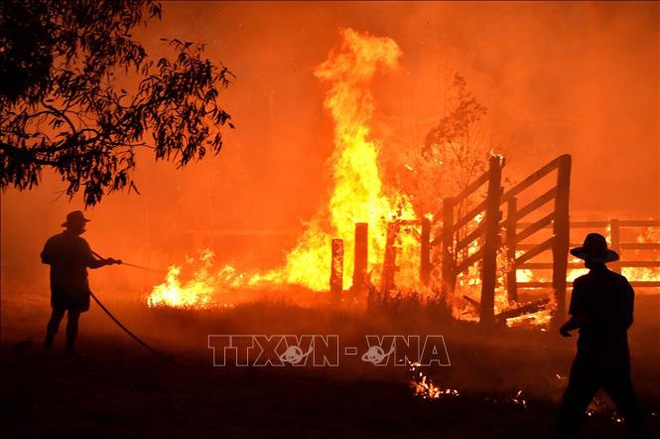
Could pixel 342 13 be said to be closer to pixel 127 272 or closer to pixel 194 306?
pixel 127 272

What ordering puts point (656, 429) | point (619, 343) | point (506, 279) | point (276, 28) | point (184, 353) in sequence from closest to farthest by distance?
point (619, 343), point (656, 429), point (184, 353), point (506, 279), point (276, 28)

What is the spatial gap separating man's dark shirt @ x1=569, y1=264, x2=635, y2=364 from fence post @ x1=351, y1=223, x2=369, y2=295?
7.99m

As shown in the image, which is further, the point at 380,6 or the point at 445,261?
the point at 380,6

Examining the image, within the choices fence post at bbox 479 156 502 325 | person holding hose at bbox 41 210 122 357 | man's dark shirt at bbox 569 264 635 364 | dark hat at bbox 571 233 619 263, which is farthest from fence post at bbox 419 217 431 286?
man's dark shirt at bbox 569 264 635 364

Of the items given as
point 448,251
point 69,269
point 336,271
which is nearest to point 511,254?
point 448,251

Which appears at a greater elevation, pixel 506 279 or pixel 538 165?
pixel 538 165

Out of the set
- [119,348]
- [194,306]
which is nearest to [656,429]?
[119,348]

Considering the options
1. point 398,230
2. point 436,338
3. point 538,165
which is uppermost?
point 538,165

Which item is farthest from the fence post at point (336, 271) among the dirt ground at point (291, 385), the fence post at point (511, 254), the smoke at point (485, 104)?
the smoke at point (485, 104)

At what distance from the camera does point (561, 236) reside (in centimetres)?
1135

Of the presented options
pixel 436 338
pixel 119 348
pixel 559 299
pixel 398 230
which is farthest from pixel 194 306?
pixel 559 299

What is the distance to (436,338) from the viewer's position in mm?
10969

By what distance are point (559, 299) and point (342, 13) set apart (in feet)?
98.5

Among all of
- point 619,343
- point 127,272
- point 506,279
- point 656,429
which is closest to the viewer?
point 619,343
